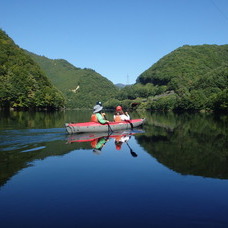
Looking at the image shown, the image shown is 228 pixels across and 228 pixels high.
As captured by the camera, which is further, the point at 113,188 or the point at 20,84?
the point at 20,84

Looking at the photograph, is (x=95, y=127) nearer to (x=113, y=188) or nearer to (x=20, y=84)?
(x=113, y=188)

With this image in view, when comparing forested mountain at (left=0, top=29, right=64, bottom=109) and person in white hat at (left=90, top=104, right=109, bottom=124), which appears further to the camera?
forested mountain at (left=0, top=29, right=64, bottom=109)

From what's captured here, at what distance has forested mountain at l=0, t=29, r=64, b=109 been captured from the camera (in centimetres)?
7829

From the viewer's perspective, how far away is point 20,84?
268 ft

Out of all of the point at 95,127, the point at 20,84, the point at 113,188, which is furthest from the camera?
the point at 20,84

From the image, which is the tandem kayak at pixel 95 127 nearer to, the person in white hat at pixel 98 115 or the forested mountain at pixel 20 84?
the person in white hat at pixel 98 115

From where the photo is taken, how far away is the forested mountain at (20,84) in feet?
257

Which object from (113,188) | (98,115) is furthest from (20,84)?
(113,188)

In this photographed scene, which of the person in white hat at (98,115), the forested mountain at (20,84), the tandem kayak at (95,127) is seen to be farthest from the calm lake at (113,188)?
the forested mountain at (20,84)

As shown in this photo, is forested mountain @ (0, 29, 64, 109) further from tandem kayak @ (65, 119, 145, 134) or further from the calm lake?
the calm lake

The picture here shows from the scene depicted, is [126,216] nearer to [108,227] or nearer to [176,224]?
[108,227]

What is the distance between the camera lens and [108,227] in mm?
5789

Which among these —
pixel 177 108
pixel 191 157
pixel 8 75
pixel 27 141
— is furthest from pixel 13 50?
pixel 191 157

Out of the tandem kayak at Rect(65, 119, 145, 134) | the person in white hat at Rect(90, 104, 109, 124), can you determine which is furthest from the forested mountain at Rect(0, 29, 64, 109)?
the person in white hat at Rect(90, 104, 109, 124)
